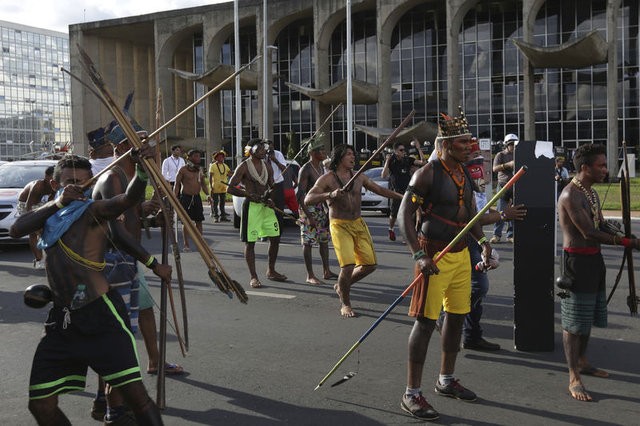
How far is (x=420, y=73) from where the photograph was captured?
1741 inches

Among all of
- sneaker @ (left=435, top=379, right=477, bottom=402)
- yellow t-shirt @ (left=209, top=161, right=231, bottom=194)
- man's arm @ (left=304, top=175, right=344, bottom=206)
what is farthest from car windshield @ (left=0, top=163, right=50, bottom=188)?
sneaker @ (left=435, top=379, right=477, bottom=402)

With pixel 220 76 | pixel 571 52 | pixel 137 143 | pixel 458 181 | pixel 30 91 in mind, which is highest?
pixel 30 91

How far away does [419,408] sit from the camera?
15.1 ft

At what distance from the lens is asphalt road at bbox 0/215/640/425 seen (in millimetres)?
4793

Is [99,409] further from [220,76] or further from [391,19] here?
[220,76]

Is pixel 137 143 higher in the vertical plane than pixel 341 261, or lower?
higher

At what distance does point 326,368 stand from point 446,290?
140 cm

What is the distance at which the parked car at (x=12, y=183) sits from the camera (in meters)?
13.3

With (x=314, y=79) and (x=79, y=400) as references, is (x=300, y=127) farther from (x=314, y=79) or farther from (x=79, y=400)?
(x=79, y=400)

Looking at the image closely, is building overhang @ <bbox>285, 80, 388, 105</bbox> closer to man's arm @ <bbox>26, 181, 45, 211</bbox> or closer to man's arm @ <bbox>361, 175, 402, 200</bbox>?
man's arm @ <bbox>26, 181, 45, 211</bbox>

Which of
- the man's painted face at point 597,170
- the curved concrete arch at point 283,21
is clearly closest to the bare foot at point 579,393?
the man's painted face at point 597,170

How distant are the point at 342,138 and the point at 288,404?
42.9 meters

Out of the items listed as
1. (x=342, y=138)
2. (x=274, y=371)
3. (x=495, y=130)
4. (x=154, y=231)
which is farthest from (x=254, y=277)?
(x=342, y=138)

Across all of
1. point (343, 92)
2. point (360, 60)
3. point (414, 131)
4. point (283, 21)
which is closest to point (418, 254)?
point (414, 131)
